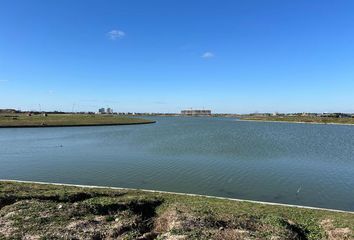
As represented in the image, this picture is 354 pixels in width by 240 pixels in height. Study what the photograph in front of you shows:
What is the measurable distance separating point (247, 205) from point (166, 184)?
26.9ft

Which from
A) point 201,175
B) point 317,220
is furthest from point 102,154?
point 317,220

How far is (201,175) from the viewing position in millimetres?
25109

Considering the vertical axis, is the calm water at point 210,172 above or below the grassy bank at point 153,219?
below

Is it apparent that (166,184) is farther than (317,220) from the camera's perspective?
Yes

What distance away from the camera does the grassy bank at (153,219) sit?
10312 mm

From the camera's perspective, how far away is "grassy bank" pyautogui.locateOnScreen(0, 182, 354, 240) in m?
10.3

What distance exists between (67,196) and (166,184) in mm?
8615

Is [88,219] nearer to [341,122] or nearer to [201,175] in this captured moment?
[201,175]

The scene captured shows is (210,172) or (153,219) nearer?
(153,219)

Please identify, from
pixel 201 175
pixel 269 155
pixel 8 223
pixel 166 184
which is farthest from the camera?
pixel 269 155

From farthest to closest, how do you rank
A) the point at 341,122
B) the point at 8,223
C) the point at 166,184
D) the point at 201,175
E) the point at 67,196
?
the point at 341,122
the point at 201,175
the point at 166,184
the point at 67,196
the point at 8,223

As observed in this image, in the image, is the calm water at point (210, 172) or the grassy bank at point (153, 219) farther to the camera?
the calm water at point (210, 172)

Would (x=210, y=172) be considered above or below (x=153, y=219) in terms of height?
below

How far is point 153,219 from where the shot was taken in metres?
12.4
